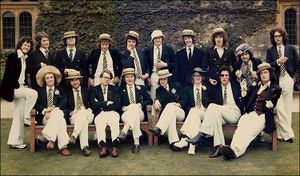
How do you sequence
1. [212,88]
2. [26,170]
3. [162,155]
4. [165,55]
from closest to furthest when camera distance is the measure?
1. [26,170]
2. [162,155]
3. [212,88]
4. [165,55]

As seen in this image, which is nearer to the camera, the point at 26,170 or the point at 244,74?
the point at 26,170

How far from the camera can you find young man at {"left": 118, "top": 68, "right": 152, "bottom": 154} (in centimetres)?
765

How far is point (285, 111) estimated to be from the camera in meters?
8.34

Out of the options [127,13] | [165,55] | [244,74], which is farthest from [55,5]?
[244,74]

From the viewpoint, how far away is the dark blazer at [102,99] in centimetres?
790

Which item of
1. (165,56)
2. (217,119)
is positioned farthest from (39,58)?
(217,119)

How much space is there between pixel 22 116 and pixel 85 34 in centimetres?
946

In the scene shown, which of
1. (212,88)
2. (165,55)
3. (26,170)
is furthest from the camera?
(165,55)

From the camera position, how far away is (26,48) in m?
8.16

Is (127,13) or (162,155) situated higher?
(127,13)

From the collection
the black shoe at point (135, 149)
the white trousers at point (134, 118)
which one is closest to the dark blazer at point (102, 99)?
the white trousers at point (134, 118)

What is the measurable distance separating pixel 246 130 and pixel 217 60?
1.61 metres

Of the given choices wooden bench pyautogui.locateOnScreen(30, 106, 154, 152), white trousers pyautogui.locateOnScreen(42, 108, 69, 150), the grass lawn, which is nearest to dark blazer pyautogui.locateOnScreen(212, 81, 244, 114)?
the grass lawn

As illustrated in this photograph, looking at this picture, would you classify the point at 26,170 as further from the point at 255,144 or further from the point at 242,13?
the point at 242,13
